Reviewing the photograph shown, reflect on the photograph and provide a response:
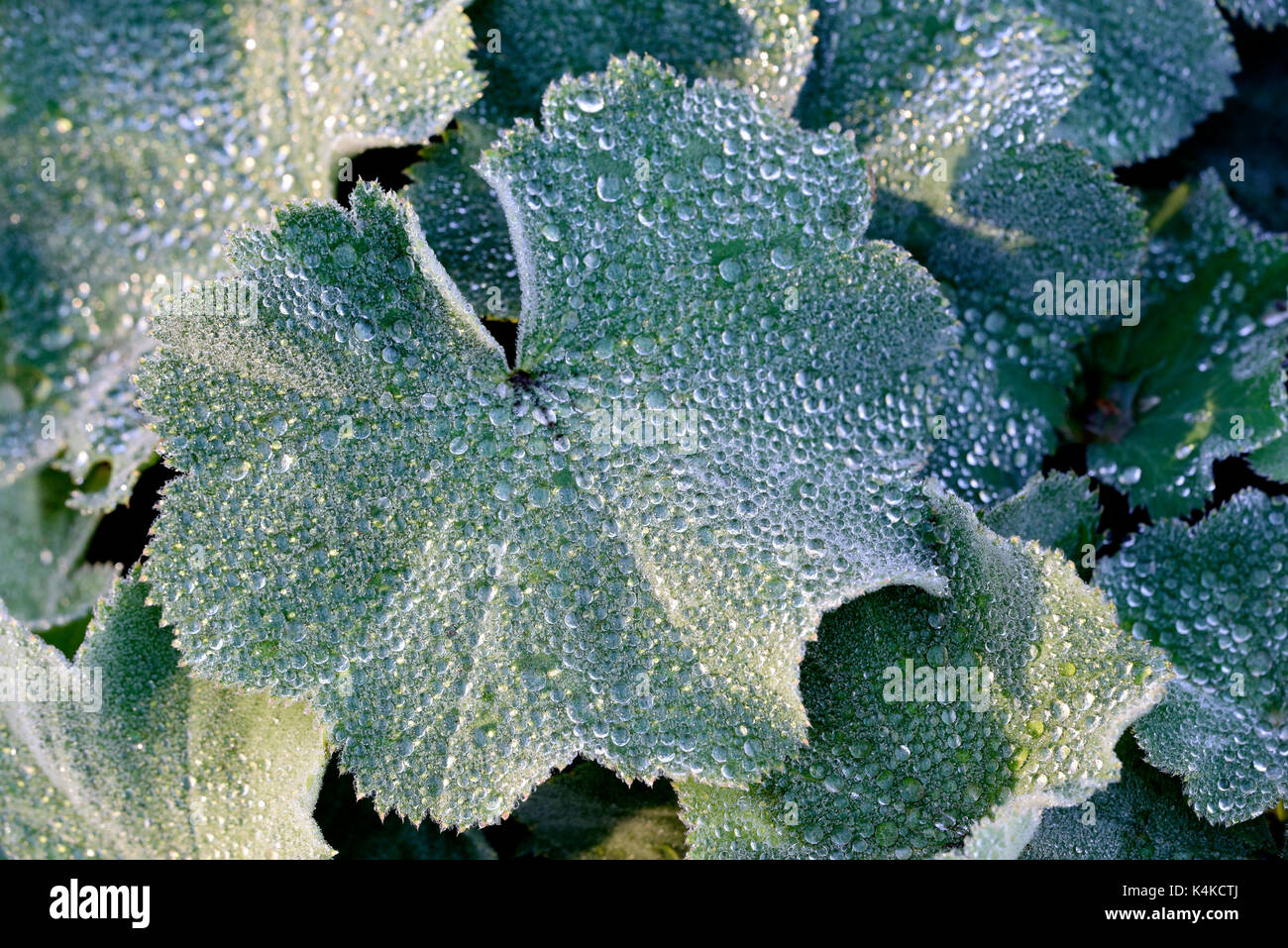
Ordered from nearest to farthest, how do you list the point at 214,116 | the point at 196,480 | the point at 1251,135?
the point at 196,480, the point at 214,116, the point at 1251,135

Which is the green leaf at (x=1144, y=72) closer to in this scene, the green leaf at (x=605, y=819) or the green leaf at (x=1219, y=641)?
the green leaf at (x=1219, y=641)

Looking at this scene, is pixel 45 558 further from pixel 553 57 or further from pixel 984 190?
pixel 984 190

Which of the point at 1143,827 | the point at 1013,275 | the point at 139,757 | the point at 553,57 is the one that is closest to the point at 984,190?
the point at 1013,275

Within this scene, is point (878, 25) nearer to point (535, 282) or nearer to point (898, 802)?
point (535, 282)

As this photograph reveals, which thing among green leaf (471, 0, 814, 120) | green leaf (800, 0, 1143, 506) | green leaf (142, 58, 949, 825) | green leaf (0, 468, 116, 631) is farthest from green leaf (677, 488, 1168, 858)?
green leaf (0, 468, 116, 631)

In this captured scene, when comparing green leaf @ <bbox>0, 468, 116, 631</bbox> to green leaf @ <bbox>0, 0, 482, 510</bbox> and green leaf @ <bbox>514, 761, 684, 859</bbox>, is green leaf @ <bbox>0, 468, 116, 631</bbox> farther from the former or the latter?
green leaf @ <bbox>514, 761, 684, 859</bbox>
